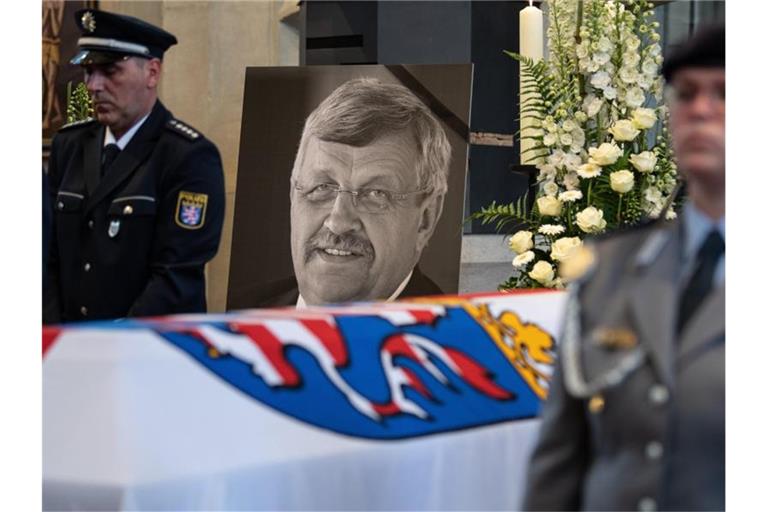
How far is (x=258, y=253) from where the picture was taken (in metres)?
4.64

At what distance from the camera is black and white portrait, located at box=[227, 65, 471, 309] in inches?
167

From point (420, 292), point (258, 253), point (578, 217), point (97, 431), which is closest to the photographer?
point (97, 431)

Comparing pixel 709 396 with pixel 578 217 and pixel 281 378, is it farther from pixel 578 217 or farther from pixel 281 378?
pixel 578 217

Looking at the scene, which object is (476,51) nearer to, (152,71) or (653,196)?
(653,196)

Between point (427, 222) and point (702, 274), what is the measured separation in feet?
9.50

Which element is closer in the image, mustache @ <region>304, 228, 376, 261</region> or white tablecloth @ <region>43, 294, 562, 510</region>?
white tablecloth @ <region>43, 294, 562, 510</region>

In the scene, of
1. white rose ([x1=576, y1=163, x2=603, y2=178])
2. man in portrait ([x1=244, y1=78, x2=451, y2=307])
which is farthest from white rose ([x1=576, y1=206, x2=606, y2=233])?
man in portrait ([x1=244, y1=78, x2=451, y2=307])

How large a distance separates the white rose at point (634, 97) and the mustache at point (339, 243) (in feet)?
3.57

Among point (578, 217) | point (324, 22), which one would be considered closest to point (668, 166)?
point (578, 217)

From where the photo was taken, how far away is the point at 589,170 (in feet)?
11.1

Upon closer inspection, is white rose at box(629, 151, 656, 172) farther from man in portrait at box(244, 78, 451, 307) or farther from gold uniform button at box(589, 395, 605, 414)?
gold uniform button at box(589, 395, 605, 414)

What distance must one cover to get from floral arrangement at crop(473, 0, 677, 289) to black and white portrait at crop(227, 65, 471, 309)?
1.68 ft

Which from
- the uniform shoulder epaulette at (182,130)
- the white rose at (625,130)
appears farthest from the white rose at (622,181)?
the uniform shoulder epaulette at (182,130)
